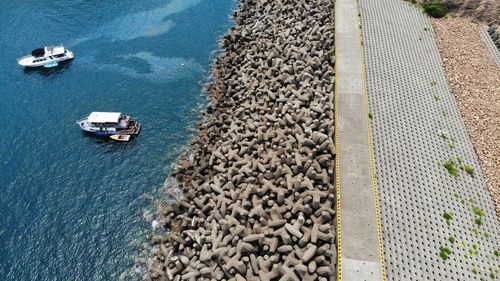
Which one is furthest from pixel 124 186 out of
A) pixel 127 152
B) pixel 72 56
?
pixel 72 56

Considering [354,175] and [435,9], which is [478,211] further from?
[435,9]

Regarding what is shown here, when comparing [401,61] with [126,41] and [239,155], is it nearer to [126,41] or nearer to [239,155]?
[239,155]

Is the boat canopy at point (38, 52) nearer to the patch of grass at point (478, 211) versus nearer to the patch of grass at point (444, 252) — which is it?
the patch of grass at point (444, 252)

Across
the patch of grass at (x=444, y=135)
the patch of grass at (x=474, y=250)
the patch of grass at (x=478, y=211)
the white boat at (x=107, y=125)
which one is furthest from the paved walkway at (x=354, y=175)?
the white boat at (x=107, y=125)

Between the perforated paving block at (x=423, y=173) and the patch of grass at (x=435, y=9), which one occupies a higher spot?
the patch of grass at (x=435, y=9)

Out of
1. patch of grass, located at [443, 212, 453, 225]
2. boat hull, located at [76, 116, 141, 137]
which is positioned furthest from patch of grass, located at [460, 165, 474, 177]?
boat hull, located at [76, 116, 141, 137]

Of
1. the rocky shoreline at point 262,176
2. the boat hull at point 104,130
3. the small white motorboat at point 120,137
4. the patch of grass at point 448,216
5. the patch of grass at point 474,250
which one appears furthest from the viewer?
the boat hull at point 104,130

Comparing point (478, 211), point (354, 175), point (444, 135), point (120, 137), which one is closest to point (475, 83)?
point (444, 135)

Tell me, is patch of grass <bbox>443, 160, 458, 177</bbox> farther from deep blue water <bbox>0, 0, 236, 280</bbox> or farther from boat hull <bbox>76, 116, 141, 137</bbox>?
boat hull <bbox>76, 116, 141, 137</bbox>

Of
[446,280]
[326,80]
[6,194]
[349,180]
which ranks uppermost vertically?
[326,80]
